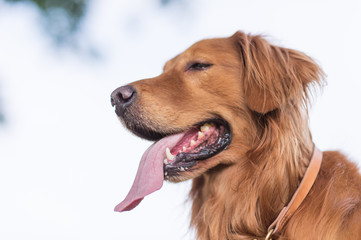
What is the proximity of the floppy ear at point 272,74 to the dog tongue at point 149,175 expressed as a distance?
0.68m

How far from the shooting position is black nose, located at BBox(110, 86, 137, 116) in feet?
10.4

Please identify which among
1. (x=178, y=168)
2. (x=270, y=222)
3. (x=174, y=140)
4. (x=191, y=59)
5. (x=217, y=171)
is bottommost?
(x=270, y=222)

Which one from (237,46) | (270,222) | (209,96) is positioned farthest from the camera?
(237,46)

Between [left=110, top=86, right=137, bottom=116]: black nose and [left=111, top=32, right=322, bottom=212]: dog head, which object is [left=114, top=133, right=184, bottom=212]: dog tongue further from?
[left=110, top=86, right=137, bottom=116]: black nose

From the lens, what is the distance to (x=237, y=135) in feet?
10.3

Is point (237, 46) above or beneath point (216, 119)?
above

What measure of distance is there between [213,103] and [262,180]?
2.28 feet

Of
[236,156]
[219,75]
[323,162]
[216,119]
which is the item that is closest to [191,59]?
[219,75]

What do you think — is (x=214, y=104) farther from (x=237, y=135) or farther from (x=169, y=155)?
(x=169, y=155)

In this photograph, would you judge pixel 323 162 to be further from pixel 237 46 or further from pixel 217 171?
pixel 237 46

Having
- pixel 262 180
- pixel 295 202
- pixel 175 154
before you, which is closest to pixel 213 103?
pixel 175 154

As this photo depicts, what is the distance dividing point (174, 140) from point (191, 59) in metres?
0.69

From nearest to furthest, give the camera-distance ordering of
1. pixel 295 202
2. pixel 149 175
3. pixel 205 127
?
pixel 295 202
pixel 149 175
pixel 205 127

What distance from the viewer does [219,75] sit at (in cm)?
321
